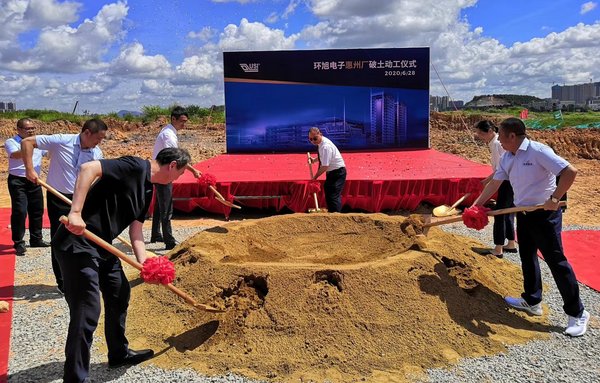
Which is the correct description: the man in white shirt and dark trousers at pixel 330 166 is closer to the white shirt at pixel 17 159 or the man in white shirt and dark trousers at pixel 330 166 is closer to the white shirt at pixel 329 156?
the white shirt at pixel 329 156

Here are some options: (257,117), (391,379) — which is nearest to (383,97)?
(257,117)

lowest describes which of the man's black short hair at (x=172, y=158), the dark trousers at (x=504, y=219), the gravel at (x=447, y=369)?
the gravel at (x=447, y=369)

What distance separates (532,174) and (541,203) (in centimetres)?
21

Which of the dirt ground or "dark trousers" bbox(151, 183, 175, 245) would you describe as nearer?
"dark trousers" bbox(151, 183, 175, 245)

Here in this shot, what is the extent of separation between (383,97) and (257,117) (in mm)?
3015

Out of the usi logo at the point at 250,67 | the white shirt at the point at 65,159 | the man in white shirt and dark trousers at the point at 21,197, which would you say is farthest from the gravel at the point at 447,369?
the usi logo at the point at 250,67

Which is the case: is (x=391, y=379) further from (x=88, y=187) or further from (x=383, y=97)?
(x=383, y=97)

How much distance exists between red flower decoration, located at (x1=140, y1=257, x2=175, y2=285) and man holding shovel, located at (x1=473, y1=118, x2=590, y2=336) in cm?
242

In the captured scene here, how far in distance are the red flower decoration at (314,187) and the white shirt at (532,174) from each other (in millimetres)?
3805

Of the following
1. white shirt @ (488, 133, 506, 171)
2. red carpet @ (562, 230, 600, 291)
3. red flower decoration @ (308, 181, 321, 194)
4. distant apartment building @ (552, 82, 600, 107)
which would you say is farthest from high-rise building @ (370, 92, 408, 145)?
distant apartment building @ (552, 82, 600, 107)

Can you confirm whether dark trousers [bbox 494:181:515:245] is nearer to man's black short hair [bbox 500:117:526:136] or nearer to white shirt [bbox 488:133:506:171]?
white shirt [bbox 488:133:506:171]

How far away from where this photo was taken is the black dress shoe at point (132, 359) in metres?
2.83

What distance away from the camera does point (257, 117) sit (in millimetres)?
11203

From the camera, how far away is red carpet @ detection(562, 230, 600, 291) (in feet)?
14.4
